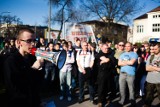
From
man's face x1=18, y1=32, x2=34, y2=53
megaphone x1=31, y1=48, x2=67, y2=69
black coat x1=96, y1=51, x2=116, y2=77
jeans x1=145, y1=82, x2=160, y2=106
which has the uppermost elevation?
man's face x1=18, y1=32, x2=34, y2=53

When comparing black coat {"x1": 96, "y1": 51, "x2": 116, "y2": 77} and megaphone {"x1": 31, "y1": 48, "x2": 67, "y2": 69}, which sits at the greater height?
megaphone {"x1": 31, "y1": 48, "x2": 67, "y2": 69}

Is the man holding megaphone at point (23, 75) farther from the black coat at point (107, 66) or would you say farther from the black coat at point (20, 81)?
the black coat at point (107, 66)

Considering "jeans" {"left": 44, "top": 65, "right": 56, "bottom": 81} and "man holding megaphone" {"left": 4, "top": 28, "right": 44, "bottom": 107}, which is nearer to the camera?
"man holding megaphone" {"left": 4, "top": 28, "right": 44, "bottom": 107}

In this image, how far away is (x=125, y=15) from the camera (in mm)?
38156

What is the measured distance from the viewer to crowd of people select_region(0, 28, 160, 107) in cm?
239

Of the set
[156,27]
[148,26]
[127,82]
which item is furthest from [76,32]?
[148,26]

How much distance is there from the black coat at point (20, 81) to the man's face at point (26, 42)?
0.09 metres

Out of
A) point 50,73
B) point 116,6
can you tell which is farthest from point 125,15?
point 50,73

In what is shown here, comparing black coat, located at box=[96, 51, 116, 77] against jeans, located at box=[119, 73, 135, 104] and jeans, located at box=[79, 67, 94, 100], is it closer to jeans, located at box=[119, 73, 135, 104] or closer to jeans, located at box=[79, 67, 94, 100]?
jeans, located at box=[119, 73, 135, 104]

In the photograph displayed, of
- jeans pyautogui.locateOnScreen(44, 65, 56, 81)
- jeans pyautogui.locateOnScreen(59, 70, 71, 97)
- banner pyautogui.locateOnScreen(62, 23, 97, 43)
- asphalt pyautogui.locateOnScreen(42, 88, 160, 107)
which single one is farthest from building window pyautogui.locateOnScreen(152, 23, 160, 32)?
jeans pyautogui.locateOnScreen(59, 70, 71, 97)

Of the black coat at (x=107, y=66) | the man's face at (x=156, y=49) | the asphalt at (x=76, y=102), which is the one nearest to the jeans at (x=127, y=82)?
the black coat at (x=107, y=66)

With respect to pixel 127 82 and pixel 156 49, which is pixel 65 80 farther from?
pixel 156 49

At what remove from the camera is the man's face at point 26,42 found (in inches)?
98.4

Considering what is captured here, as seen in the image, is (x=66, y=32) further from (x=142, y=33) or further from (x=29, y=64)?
(x=142, y=33)
